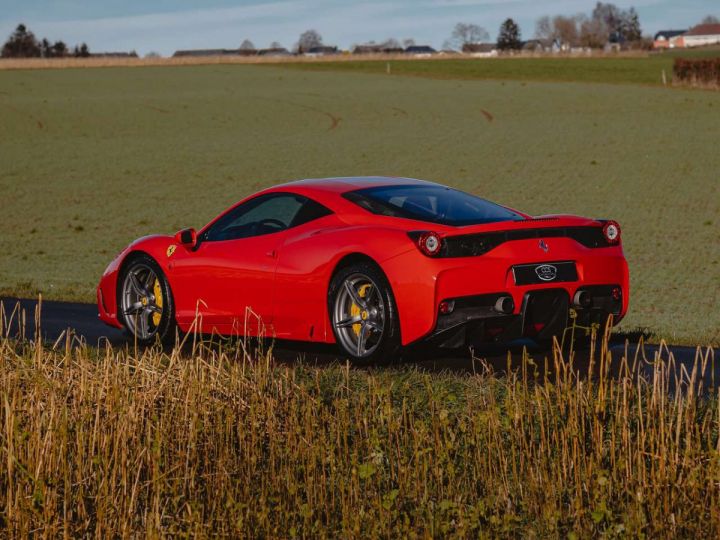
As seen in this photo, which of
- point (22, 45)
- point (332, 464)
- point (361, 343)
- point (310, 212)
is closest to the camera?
point (332, 464)

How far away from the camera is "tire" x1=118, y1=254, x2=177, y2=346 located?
10836mm

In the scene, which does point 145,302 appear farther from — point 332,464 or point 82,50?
point 82,50

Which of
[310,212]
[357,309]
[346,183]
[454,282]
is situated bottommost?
[357,309]

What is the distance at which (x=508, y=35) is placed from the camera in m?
188

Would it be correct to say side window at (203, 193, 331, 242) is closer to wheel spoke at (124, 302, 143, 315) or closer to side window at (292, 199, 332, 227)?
side window at (292, 199, 332, 227)

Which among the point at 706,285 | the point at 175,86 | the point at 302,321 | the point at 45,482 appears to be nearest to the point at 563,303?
the point at 302,321

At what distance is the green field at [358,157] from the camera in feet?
70.4

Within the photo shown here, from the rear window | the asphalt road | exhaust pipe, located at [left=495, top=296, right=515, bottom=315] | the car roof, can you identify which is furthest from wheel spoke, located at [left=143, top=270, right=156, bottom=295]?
exhaust pipe, located at [left=495, top=296, right=515, bottom=315]

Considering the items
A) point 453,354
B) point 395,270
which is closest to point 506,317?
point 395,270

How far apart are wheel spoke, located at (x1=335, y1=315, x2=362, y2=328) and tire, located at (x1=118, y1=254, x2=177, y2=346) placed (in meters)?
2.16

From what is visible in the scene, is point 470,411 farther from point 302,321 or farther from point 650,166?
point 650,166

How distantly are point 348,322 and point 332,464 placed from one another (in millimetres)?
2875

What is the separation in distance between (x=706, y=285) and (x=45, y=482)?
43.0 ft

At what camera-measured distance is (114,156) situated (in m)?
40.4
